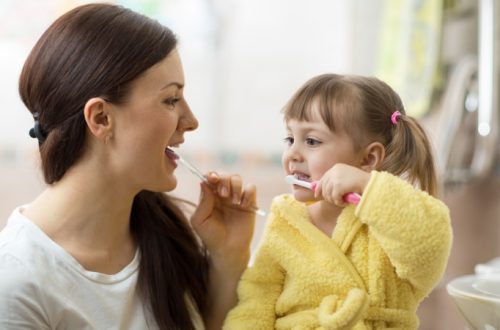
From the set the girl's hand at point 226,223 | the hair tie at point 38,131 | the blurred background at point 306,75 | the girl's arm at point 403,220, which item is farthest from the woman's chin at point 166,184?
the blurred background at point 306,75

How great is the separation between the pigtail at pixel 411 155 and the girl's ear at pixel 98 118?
0.46m

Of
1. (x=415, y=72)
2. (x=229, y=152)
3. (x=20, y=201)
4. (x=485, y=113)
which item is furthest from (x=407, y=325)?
(x=20, y=201)

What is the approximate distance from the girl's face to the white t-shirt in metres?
0.35

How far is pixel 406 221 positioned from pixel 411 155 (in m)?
0.18

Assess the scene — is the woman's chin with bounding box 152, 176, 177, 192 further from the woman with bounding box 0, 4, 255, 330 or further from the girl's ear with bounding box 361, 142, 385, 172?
the girl's ear with bounding box 361, 142, 385, 172

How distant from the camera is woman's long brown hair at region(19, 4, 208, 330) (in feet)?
3.56

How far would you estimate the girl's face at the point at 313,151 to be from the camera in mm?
1086

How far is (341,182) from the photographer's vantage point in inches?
39.4

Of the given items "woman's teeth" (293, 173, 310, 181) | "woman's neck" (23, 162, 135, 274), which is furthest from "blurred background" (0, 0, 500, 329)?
"woman's neck" (23, 162, 135, 274)

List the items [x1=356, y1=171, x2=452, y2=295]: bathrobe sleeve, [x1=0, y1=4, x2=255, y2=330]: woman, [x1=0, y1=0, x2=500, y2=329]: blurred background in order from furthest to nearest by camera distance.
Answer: [x1=0, y1=0, x2=500, y2=329]: blurred background, [x1=0, y1=4, x2=255, y2=330]: woman, [x1=356, y1=171, x2=452, y2=295]: bathrobe sleeve

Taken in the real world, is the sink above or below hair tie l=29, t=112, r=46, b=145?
below

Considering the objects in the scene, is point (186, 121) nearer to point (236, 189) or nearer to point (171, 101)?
point (171, 101)

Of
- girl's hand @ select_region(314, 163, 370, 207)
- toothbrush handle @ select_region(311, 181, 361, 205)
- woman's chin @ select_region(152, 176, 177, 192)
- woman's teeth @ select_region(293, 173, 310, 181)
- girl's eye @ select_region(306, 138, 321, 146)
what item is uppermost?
girl's eye @ select_region(306, 138, 321, 146)

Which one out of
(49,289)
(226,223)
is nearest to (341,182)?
(226,223)
